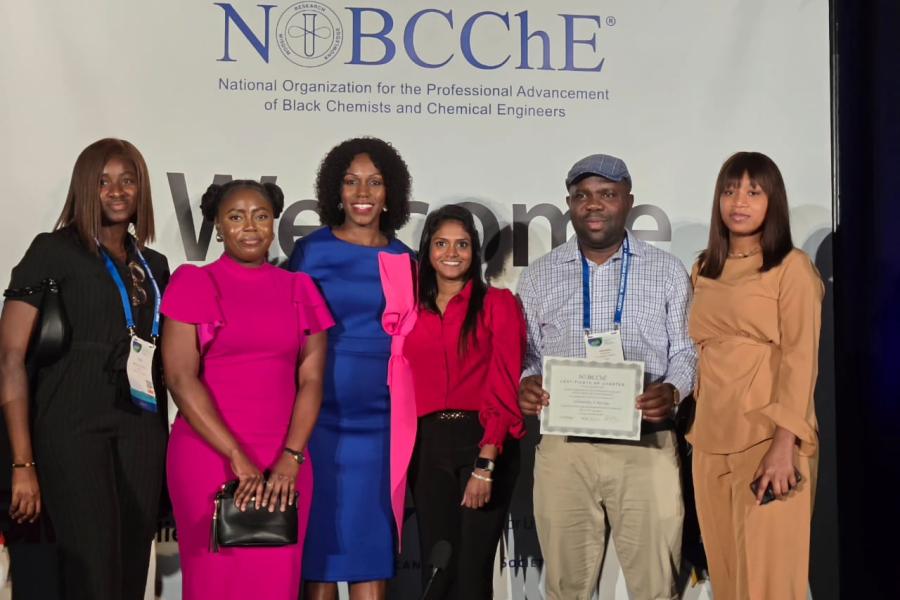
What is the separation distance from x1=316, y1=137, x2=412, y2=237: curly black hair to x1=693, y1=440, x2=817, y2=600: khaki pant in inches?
54.3

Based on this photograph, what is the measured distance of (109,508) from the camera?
312 centimetres

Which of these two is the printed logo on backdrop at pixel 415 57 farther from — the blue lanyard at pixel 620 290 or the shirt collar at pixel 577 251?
the blue lanyard at pixel 620 290

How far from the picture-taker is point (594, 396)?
11.0 feet

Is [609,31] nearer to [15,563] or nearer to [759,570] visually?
[759,570]

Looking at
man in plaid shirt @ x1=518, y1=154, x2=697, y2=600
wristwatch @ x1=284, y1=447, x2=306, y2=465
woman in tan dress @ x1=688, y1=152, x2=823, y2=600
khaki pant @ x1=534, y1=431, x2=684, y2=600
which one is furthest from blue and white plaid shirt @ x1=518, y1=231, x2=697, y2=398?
wristwatch @ x1=284, y1=447, x2=306, y2=465

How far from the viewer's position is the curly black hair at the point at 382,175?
3721 millimetres

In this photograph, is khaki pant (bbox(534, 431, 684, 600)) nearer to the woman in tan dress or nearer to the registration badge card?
the woman in tan dress

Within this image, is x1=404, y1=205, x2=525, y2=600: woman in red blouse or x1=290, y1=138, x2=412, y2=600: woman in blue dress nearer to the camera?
x1=404, y1=205, x2=525, y2=600: woman in red blouse

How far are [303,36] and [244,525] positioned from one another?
6.54 ft

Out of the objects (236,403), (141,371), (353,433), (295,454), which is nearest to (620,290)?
(353,433)

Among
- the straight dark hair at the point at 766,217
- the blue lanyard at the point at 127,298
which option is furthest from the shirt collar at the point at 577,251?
the blue lanyard at the point at 127,298

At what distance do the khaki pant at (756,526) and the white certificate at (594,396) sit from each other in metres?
0.29

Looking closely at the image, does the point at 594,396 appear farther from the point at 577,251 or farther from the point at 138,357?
the point at 138,357

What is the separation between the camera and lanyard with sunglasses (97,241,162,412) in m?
3.12
